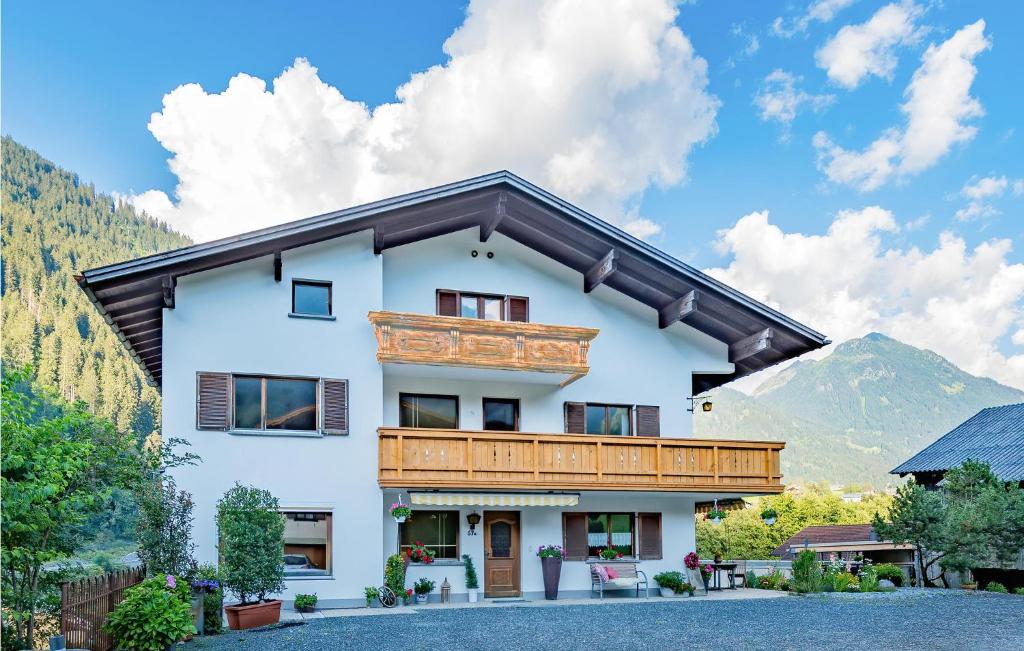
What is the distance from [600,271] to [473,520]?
20.8ft

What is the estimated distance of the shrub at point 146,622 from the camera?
40.2 ft

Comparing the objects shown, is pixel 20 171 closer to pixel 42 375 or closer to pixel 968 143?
pixel 42 375

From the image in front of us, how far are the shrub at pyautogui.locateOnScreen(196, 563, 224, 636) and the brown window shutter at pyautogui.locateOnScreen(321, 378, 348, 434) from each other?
4.68 metres

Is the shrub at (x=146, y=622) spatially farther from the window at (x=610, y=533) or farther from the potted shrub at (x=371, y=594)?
the window at (x=610, y=533)

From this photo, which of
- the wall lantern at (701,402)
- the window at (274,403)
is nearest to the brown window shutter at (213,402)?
the window at (274,403)

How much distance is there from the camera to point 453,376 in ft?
70.7

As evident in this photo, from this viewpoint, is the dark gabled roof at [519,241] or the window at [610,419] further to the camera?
the window at [610,419]

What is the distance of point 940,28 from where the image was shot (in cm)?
9050

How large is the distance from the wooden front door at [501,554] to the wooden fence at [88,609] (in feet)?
30.9

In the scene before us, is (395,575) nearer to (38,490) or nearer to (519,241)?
(519,241)

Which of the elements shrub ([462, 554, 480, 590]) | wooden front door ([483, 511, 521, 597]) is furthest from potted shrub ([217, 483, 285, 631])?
wooden front door ([483, 511, 521, 597])

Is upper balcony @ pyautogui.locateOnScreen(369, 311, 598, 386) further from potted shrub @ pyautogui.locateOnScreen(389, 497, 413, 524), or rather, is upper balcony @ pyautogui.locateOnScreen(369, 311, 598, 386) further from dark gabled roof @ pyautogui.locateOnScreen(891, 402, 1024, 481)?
dark gabled roof @ pyautogui.locateOnScreen(891, 402, 1024, 481)

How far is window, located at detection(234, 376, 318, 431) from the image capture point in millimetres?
19562

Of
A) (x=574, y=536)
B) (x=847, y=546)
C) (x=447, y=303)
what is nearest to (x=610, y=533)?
(x=574, y=536)
